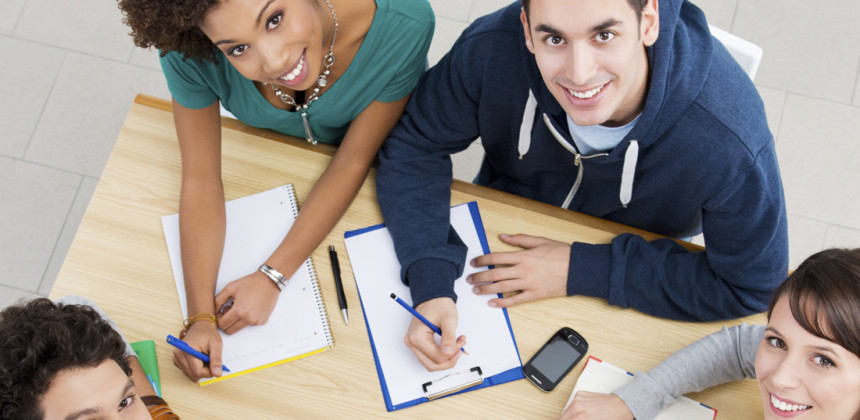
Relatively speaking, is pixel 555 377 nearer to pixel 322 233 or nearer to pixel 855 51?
pixel 322 233

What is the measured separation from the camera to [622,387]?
123cm

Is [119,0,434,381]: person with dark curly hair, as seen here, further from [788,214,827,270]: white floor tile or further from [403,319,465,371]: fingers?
[788,214,827,270]: white floor tile

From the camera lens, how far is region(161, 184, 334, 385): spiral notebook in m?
1.27

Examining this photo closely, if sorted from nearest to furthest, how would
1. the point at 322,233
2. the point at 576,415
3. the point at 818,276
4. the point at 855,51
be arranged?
the point at 818,276
the point at 576,415
the point at 322,233
the point at 855,51

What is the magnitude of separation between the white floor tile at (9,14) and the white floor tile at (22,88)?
4cm

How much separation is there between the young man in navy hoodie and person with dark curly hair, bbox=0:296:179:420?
49 centimetres

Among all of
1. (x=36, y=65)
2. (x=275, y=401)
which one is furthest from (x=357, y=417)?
(x=36, y=65)

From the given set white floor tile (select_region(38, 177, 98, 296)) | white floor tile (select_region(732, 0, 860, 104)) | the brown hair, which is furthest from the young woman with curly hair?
white floor tile (select_region(38, 177, 98, 296))

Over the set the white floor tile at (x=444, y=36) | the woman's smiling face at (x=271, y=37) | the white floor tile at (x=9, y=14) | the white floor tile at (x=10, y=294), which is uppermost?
the woman's smiling face at (x=271, y=37)

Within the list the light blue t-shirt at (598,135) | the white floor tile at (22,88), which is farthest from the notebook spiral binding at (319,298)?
the white floor tile at (22,88)

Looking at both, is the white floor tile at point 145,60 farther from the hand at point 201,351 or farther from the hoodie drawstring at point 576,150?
the hoodie drawstring at point 576,150

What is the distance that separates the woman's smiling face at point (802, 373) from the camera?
1036 mm

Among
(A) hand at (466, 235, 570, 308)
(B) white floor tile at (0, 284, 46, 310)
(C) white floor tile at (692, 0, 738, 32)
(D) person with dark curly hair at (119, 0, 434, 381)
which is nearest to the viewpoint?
(D) person with dark curly hair at (119, 0, 434, 381)

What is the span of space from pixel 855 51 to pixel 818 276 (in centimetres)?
179
